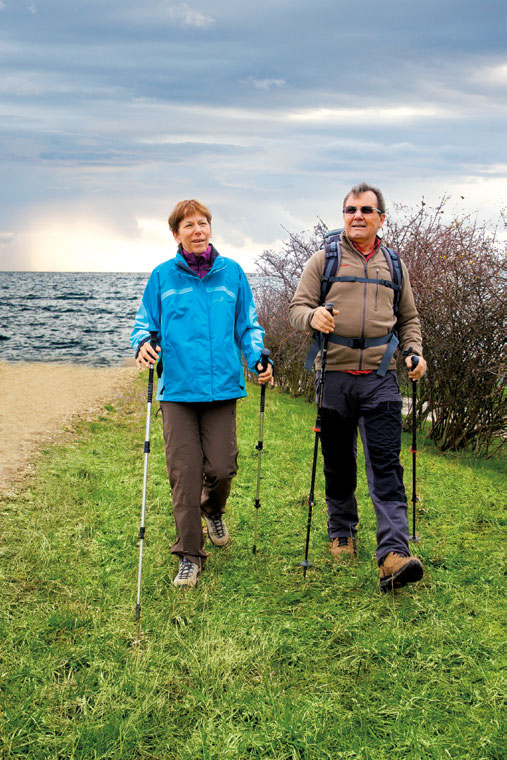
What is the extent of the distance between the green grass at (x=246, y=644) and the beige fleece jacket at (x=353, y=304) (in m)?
1.54

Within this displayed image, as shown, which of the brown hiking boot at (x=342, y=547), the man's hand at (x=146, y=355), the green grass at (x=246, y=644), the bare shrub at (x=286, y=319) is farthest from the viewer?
the bare shrub at (x=286, y=319)

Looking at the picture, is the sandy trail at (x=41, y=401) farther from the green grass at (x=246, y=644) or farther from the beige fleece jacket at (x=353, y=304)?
the beige fleece jacket at (x=353, y=304)

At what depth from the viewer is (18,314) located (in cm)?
3938

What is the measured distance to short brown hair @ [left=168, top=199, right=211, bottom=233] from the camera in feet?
13.3

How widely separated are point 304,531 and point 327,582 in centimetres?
102

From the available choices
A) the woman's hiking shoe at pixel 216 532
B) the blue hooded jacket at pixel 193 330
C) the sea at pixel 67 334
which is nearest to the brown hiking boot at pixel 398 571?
the woman's hiking shoe at pixel 216 532

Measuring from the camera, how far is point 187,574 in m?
4.14

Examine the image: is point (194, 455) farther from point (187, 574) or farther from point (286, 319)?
point (286, 319)

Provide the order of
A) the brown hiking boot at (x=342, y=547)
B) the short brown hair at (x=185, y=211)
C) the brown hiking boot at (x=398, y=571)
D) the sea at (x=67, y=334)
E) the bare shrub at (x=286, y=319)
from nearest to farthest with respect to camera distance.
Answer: the brown hiking boot at (x=398, y=571)
the short brown hair at (x=185, y=211)
the brown hiking boot at (x=342, y=547)
the bare shrub at (x=286, y=319)
the sea at (x=67, y=334)

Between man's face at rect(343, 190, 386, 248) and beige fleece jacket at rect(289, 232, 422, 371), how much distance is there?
9cm

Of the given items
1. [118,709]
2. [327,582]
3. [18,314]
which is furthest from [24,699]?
[18,314]

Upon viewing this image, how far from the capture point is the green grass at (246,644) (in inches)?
109

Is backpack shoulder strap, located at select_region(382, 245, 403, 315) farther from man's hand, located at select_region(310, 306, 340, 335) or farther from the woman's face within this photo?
the woman's face

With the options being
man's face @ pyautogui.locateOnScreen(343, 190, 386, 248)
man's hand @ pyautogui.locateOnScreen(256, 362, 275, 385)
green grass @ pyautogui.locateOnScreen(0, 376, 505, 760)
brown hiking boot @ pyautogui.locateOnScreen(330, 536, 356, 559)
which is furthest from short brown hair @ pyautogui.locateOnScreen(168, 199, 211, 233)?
brown hiking boot @ pyautogui.locateOnScreen(330, 536, 356, 559)
